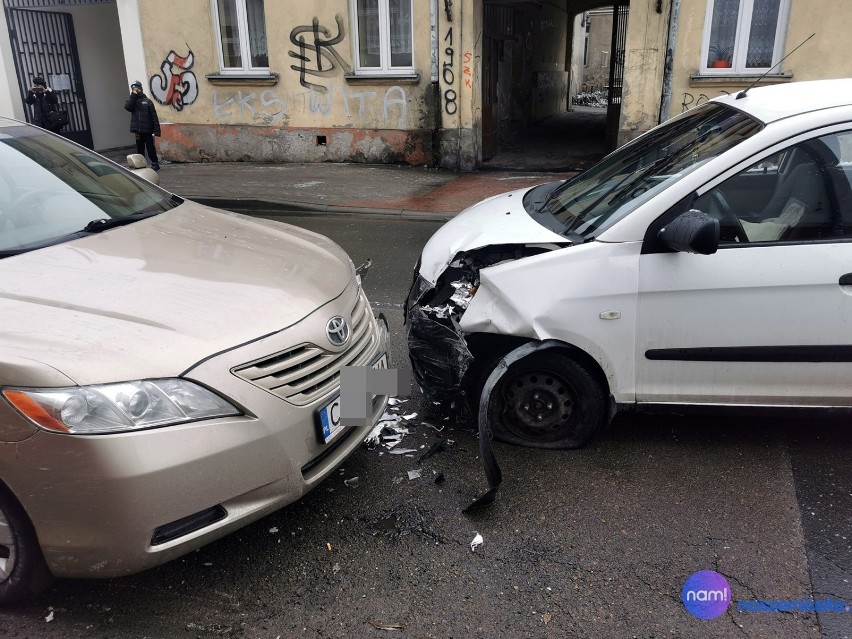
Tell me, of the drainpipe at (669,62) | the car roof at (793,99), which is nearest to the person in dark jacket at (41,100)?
the drainpipe at (669,62)

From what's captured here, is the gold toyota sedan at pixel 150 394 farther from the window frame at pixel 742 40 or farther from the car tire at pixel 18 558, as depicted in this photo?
the window frame at pixel 742 40

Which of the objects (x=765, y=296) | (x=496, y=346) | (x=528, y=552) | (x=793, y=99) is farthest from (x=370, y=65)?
(x=528, y=552)

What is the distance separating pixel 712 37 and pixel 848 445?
31.7 ft

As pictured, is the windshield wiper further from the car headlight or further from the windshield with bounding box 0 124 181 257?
the car headlight

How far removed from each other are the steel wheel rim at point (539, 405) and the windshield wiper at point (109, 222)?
2044 mm

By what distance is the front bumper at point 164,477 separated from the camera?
85.7 inches

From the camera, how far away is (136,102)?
12.7 meters

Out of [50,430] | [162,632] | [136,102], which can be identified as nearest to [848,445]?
[162,632]

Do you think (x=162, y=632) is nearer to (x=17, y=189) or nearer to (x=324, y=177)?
(x=17, y=189)

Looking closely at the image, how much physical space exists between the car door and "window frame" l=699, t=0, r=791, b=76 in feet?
30.1

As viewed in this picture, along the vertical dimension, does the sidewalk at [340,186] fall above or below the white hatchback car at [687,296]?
below

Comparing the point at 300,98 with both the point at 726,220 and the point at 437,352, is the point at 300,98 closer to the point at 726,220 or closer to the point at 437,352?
the point at 437,352

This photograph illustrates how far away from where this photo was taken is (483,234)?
3.69 m

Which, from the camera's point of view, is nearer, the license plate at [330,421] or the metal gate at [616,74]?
the license plate at [330,421]
